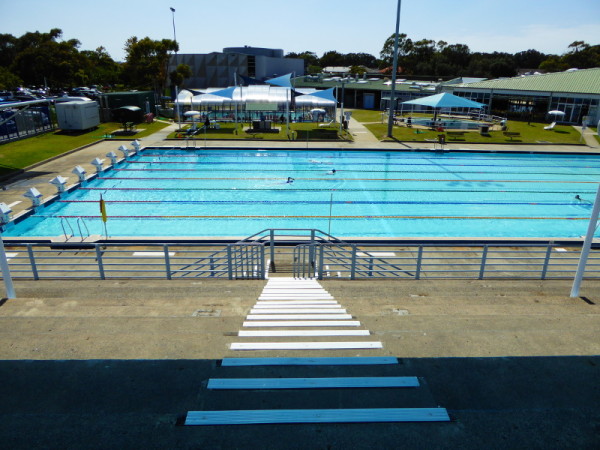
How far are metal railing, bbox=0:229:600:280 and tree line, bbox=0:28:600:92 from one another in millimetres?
34917

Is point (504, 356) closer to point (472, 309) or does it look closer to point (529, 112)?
point (472, 309)

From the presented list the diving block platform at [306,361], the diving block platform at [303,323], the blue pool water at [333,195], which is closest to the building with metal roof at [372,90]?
the blue pool water at [333,195]

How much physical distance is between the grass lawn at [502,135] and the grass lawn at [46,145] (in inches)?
681

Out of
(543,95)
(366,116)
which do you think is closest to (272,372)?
(366,116)

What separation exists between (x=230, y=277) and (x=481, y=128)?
27.3 meters

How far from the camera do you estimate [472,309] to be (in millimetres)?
6566

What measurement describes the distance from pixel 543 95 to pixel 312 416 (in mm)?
41285

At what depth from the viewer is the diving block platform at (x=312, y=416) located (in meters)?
3.59

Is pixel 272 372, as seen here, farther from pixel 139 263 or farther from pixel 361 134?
pixel 361 134

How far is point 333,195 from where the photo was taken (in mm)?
17578

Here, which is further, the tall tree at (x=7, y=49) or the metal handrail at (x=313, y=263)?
the tall tree at (x=7, y=49)

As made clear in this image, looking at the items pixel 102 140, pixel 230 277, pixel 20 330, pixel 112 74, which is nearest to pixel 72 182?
pixel 102 140

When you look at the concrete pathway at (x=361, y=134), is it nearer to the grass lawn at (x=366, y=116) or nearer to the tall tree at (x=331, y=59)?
the grass lawn at (x=366, y=116)

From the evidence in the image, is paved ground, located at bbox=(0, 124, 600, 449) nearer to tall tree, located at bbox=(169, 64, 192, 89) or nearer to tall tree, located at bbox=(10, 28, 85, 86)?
tall tree, located at bbox=(169, 64, 192, 89)
